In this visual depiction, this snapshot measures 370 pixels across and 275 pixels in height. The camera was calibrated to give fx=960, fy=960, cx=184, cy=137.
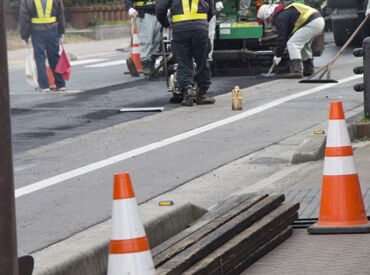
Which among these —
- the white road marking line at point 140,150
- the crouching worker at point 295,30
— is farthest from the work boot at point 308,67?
the white road marking line at point 140,150

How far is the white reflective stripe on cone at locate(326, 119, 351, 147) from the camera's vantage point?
605 centimetres

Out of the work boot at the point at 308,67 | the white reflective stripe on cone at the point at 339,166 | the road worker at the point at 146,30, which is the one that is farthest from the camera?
the road worker at the point at 146,30

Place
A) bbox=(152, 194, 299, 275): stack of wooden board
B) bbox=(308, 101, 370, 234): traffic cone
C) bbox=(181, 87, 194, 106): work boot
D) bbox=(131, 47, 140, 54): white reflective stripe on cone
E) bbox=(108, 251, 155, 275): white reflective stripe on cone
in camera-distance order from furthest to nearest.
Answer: bbox=(131, 47, 140, 54): white reflective stripe on cone < bbox=(181, 87, 194, 106): work boot < bbox=(308, 101, 370, 234): traffic cone < bbox=(152, 194, 299, 275): stack of wooden board < bbox=(108, 251, 155, 275): white reflective stripe on cone

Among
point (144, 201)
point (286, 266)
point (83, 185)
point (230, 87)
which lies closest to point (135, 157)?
point (83, 185)

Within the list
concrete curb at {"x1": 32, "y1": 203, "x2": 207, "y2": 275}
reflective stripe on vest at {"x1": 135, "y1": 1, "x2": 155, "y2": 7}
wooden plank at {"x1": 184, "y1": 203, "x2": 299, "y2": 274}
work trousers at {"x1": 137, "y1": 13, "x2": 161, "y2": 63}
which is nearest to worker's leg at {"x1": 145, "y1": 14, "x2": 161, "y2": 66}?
work trousers at {"x1": 137, "y1": 13, "x2": 161, "y2": 63}

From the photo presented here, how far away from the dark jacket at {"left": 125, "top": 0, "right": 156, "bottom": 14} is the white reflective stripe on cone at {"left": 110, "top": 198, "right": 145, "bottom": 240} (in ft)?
44.0

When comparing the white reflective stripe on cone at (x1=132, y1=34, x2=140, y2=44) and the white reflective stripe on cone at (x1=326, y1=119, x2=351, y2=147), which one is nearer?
the white reflective stripe on cone at (x1=326, y1=119, x2=351, y2=147)

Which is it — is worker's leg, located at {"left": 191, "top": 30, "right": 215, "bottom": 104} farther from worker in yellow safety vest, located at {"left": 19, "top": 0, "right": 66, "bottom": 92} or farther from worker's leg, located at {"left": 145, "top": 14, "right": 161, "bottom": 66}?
worker's leg, located at {"left": 145, "top": 14, "right": 161, "bottom": 66}

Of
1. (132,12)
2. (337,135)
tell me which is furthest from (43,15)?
(337,135)

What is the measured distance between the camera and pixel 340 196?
5867mm

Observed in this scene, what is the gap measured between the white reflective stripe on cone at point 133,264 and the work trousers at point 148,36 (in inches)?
534

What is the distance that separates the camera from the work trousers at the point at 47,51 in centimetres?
1652

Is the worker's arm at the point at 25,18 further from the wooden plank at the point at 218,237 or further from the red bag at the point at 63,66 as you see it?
the wooden plank at the point at 218,237

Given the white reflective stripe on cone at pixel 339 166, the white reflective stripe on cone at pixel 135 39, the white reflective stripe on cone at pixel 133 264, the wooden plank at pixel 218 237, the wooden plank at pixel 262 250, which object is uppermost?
the white reflective stripe on cone at pixel 133 264
